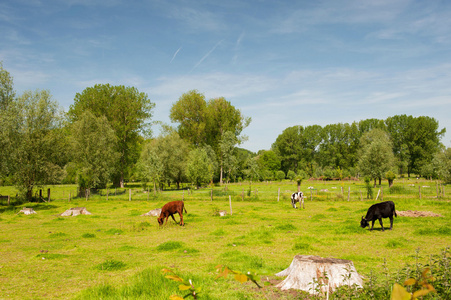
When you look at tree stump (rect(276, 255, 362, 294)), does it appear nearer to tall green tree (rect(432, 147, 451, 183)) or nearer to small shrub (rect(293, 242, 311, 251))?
small shrub (rect(293, 242, 311, 251))

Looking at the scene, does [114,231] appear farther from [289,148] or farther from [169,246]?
[289,148]

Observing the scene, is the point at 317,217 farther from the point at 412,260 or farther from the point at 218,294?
the point at 218,294

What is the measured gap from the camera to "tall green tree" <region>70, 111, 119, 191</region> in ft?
145

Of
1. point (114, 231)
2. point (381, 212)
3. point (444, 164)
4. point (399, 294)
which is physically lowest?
point (114, 231)

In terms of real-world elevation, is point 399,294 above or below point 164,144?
below

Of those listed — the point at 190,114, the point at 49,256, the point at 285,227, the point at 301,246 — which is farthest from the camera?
the point at 190,114

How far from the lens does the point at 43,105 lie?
3600 centimetres

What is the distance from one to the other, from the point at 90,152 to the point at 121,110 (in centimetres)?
1897

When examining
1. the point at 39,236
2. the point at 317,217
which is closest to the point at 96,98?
the point at 39,236

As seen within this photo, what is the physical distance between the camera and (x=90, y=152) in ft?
150

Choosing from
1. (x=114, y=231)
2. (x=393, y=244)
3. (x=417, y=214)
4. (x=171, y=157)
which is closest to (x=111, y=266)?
(x=114, y=231)

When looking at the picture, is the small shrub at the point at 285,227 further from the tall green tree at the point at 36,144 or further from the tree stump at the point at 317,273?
the tall green tree at the point at 36,144

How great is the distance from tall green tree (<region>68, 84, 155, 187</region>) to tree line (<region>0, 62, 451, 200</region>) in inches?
8.0

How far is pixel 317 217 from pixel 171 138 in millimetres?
45818
